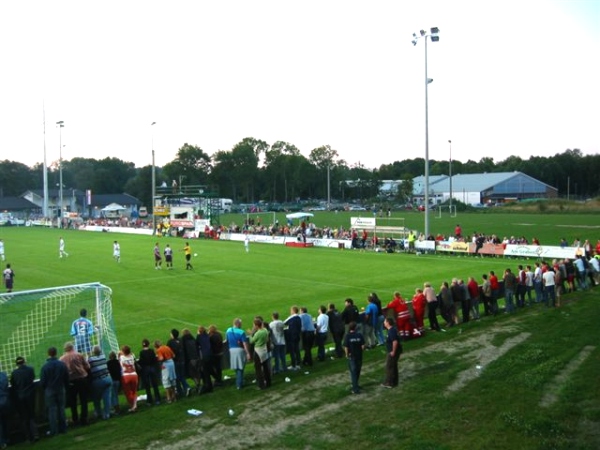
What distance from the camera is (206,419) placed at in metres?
10.9

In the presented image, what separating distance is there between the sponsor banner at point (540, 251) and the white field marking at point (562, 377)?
764 inches

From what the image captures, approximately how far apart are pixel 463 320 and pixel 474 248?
19306 mm

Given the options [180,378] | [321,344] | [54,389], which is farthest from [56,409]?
[321,344]

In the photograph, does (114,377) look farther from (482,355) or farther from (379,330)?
(482,355)

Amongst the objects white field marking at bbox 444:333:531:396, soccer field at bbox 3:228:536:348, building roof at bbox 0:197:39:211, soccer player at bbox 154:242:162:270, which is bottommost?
white field marking at bbox 444:333:531:396

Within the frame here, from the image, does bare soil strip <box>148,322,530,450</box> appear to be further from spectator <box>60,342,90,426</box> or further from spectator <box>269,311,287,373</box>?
spectator <box>60,342,90,426</box>

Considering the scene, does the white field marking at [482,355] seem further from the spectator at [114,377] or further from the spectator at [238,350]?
the spectator at [114,377]

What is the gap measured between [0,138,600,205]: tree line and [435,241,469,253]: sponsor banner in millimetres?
91162

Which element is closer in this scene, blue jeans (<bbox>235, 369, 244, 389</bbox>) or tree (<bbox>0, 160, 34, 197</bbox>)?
blue jeans (<bbox>235, 369, 244, 389</bbox>)

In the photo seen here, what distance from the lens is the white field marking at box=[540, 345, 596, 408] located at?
1111cm

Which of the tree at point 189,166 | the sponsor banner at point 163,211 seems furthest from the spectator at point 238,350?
the tree at point 189,166

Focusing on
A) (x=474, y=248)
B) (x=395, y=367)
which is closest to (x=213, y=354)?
(x=395, y=367)

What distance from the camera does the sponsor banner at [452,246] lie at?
3791 centimetres

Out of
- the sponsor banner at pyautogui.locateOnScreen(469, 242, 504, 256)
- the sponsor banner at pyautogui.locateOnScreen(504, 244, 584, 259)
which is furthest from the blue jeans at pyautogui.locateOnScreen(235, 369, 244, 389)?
the sponsor banner at pyautogui.locateOnScreen(469, 242, 504, 256)
